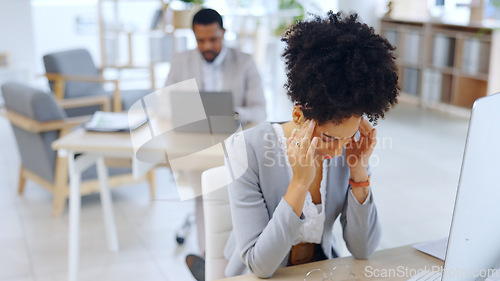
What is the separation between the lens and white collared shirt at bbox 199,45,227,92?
3.08 metres

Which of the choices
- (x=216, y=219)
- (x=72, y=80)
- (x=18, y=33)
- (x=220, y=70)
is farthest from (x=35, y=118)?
(x=18, y=33)

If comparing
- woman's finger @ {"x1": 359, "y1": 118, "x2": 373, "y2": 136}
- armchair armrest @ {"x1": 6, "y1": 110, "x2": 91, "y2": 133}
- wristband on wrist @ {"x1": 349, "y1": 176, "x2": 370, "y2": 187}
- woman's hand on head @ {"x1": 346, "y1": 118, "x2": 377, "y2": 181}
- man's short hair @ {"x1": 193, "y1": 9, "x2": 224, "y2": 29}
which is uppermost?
man's short hair @ {"x1": 193, "y1": 9, "x2": 224, "y2": 29}

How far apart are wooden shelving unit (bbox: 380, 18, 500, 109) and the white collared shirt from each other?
3.36 metres

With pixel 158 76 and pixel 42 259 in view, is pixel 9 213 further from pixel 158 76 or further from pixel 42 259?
pixel 158 76

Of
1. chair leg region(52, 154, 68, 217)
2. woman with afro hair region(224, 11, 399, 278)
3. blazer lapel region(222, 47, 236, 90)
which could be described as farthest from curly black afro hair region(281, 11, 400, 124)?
chair leg region(52, 154, 68, 217)

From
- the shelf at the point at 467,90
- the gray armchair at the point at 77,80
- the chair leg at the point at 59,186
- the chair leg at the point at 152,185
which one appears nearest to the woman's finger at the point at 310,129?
the chair leg at the point at 59,186

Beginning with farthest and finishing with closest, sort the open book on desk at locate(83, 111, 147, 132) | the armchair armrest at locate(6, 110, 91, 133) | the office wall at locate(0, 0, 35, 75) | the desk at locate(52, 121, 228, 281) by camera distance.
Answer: the office wall at locate(0, 0, 35, 75)
the armchair armrest at locate(6, 110, 91, 133)
the open book on desk at locate(83, 111, 147, 132)
the desk at locate(52, 121, 228, 281)

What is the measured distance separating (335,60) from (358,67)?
0.18 feet

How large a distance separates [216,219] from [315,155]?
0.37 metres

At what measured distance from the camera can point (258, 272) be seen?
1.29 m

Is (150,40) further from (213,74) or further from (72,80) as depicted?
(213,74)

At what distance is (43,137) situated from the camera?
3521mm

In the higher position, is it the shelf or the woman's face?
the woman's face

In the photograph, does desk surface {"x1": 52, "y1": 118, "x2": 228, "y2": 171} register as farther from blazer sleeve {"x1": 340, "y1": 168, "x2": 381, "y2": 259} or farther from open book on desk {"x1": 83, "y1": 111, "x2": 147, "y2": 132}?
blazer sleeve {"x1": 340, "y1": 168, "x2": 381, "y2": 259}
